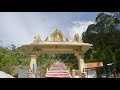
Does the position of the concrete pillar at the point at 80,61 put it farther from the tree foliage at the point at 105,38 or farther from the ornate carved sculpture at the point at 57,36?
the ornate carved sculpture at the point at 57,36

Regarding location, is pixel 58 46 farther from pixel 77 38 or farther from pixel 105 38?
pixel 105 38

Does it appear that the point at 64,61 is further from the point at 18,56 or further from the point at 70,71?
the point at 18,56

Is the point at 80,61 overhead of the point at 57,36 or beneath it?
beneath

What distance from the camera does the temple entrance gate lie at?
13.6 feet

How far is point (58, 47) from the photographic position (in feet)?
14.1

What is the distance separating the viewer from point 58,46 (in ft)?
14.2

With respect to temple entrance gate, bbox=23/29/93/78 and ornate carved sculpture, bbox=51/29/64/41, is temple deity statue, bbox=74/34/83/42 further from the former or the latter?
ornate carved sculpture, bbox=51/29/64/41

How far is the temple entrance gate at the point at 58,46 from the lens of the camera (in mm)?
4156

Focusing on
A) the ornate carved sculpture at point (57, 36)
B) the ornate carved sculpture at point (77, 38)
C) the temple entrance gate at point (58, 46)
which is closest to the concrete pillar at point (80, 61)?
the temple entrance gate at point (58, 46)

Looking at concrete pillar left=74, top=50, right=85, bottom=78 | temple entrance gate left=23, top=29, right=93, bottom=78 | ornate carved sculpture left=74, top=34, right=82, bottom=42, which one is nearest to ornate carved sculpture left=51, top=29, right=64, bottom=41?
temple entrance gate left=23, top=29, right=93, bottom=78

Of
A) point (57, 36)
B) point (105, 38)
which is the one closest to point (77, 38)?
point (57, 36)

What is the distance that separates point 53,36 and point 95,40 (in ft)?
2.33

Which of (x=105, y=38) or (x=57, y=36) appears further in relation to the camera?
(x=57, y=36)
